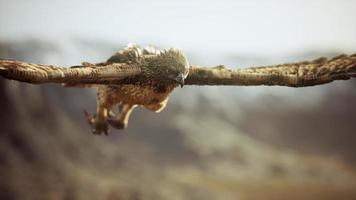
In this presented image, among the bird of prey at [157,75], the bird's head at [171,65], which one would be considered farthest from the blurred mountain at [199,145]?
the bird's head at [171,65]

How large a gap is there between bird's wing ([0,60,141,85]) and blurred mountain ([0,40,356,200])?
769 millimetres

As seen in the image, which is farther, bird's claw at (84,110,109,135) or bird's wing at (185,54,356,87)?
bird's claw at (84,110,109,135)

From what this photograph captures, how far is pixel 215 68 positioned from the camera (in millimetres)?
2936

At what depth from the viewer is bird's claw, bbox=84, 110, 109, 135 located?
10.7 feet

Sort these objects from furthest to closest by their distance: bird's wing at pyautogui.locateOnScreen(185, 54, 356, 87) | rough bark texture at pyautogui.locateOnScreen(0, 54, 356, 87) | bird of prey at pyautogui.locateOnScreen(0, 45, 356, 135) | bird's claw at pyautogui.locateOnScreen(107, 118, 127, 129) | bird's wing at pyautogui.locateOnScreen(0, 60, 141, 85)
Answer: bird's claw at pyautogui.locateOnScreen(107, 118, 127, 129)
bird's wing at pyautogui.locateOnScreen(185, 54, 356, 87)
bird of prey at pyautogui.locateOnScreen(0, 45, 356, 135)
rough bark texture at pyautogui.locateOnScreen(0, 54, 356, 87)
bird's wing at pyautogui.locateOnScreen(0, 60, 141, 85)

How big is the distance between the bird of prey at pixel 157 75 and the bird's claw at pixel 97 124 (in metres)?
0.02

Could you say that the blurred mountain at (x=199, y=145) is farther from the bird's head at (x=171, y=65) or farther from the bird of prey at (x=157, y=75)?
the bird's head at (x=171, y=65)

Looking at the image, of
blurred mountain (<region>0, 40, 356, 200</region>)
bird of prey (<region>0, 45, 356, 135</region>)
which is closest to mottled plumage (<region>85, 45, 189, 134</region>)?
bird of prey (<region>0, 45, 356, 135</region>)

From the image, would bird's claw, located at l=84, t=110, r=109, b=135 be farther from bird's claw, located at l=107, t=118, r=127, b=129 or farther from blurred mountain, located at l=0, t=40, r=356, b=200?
blurred mountain, located at l=0, t=40, r=356, b=200

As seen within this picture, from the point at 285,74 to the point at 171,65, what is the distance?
690 millimetres

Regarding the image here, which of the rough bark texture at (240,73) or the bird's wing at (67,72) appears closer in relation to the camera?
the bird's wing at (67,72)

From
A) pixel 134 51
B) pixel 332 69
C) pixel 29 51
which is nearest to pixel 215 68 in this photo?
pixel 134 51

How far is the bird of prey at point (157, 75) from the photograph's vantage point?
2738mm

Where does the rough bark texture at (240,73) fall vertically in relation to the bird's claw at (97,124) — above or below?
above
